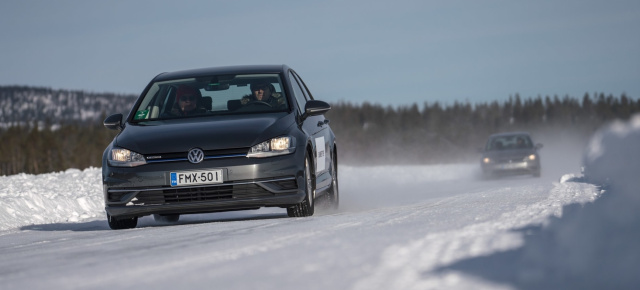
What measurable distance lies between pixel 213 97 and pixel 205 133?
1.29 m

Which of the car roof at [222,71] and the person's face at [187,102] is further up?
the car roof at [222,71]

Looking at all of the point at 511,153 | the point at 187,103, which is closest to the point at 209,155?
the point at 187,103

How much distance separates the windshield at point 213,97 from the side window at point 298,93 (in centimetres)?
23

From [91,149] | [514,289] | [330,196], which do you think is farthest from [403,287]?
[91,149]

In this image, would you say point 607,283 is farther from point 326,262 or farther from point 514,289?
point 326,262

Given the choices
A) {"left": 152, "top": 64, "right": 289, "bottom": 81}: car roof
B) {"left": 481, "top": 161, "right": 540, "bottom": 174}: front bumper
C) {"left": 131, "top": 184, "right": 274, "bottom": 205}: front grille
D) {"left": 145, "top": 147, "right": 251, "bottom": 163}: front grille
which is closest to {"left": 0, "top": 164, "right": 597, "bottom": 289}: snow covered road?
{"left": 131, "top": 184, "right": 274, "bottom": 205}: front grille

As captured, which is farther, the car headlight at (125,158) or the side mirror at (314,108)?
the side mirror at (314,108)

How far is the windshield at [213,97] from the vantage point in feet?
30.2

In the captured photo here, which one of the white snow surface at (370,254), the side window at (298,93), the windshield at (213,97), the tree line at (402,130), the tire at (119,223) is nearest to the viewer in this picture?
the white snow surface at (370,254)

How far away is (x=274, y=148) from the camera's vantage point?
811 cm

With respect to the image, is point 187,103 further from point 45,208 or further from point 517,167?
point 517,167

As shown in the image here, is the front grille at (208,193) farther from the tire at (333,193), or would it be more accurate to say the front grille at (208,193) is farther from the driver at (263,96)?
the tire at (333,193)

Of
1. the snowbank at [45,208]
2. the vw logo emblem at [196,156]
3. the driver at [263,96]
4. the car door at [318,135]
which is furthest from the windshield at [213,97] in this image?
the snowbank at [45,208]

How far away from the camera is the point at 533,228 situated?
5.23 metres
